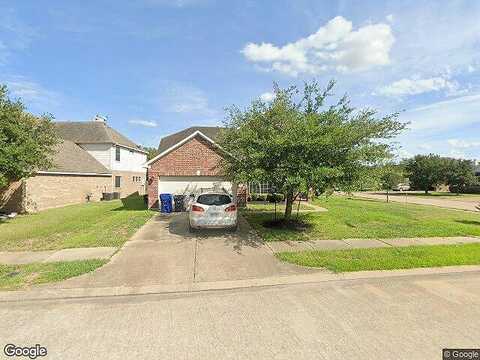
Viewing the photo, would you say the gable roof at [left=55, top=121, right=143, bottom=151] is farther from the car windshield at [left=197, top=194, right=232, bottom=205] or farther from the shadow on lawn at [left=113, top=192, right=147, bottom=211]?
the car windshield at [left=197, top=194, right=232, bottom=205]

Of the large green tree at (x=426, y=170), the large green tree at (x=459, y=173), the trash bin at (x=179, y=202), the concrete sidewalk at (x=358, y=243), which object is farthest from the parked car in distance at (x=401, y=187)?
the trash bin at (x=179, y=202)

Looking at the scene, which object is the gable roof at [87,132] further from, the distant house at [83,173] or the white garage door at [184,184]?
the white garage door at [184,184]

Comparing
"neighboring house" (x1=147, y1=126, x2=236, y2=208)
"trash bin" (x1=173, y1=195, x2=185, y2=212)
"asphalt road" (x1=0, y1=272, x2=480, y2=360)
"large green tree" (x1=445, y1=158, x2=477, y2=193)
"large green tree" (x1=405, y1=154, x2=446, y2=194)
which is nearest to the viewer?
"asphalt road" (x1=0, y1=272, x2=480, y2=360)

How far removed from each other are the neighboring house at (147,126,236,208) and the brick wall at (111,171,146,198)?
1450 cm

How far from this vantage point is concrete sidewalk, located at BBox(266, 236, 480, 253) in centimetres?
854

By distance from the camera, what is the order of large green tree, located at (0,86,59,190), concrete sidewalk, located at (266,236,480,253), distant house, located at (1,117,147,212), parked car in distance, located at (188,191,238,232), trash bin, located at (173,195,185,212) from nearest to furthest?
concrete sidewalk, located at (266,236,480,253) < parked car in distance, located at (188,191,238,232) < large green tree, located at (0,86,59,190) < trash bin, located at (173,195,185,212) < distant house, located at (1,117,147,212)

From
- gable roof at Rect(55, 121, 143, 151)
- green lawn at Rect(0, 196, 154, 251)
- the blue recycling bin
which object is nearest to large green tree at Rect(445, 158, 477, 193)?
the blue recycling bin

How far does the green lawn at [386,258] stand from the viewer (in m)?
6.93

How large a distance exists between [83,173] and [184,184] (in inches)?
469

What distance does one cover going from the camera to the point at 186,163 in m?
16.8

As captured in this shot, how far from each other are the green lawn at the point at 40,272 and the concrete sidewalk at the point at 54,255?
15.5 inches

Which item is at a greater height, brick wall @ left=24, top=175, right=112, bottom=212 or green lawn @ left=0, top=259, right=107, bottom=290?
brick wall @ left=24, top=175, right=112, bottom=212

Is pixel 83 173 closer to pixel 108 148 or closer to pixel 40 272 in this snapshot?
pixel 108 148

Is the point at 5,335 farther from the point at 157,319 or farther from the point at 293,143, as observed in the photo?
the point at 293,143
